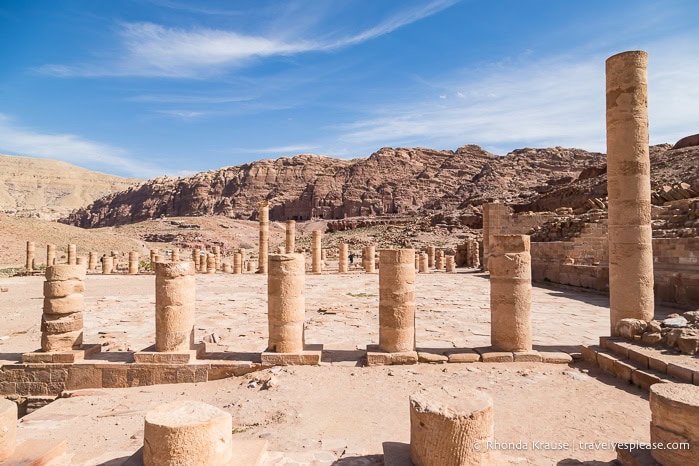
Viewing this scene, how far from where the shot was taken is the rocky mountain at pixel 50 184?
141000mm

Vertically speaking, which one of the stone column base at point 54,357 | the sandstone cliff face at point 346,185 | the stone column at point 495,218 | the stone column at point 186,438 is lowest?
the stone column base at point 54,357

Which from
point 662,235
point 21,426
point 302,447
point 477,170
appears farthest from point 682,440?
point 477,170

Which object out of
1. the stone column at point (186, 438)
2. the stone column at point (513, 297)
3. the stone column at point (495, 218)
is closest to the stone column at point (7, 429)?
the stone column at point (186, 438)

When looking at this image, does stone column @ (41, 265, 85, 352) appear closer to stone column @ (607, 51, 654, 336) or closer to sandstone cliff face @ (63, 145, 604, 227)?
stone column @ (607, 51, 654, 336)

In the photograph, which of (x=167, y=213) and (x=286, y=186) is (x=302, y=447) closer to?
(x=286, y=186)

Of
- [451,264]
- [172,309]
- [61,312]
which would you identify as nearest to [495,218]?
[451,264]

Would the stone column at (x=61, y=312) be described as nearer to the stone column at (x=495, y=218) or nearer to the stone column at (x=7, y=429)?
the stone column at (x=7, y=429)

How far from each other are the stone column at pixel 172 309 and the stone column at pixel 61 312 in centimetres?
158

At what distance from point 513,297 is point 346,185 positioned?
309ft

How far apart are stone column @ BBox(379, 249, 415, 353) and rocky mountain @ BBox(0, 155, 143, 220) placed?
488ft

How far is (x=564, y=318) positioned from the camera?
1055 cm

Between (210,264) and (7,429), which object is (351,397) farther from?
(210,264)

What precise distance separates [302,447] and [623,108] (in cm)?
786

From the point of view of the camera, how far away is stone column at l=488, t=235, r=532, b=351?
7.13 meters
